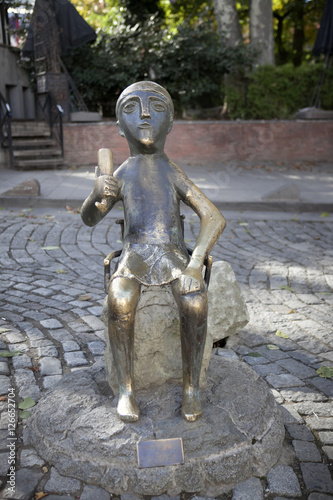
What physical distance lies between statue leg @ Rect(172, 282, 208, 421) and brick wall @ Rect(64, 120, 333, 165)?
10.4 metres

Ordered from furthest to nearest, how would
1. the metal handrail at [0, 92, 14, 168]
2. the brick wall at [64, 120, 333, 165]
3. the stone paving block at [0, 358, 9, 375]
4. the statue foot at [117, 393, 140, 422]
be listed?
the brick wall at [64, 120, 333, 165], the metal handrail at [0, 92, 14, 168], the stone paving block at [0, 358, 9, 375], the statue foot at [117, 393, 140, 422]

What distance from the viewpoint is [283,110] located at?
45.2ft

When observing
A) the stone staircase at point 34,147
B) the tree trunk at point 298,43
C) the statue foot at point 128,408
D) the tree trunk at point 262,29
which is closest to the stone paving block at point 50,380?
the statue foot at point 128,408

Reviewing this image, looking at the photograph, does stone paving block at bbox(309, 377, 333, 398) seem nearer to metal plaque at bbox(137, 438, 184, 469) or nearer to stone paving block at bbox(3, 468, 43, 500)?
metal plaque at bbox(137, 438, 184, 469)

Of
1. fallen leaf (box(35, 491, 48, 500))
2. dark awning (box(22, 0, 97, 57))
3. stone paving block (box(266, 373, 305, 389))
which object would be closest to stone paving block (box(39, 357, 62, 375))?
fallen leaf (box(35, 491, 48, 500))

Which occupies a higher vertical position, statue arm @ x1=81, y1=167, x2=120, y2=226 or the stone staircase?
statue arm @ x1=81, y1=167, x2=120, y2=226

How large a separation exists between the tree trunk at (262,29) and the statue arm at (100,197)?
12.6m

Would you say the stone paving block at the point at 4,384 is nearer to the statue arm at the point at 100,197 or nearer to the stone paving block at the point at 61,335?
the stone paving block at the point at 61,335

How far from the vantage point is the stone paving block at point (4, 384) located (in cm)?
307

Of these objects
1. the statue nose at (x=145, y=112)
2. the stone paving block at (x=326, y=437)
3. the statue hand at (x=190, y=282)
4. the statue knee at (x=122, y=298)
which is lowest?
the stone paving block at (x=326, y=437)

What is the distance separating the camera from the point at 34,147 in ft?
42.5

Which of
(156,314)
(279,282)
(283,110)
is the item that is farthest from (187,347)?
(283,110)

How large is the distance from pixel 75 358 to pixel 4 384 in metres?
0.55

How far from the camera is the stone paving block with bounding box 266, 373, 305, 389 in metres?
3.26
